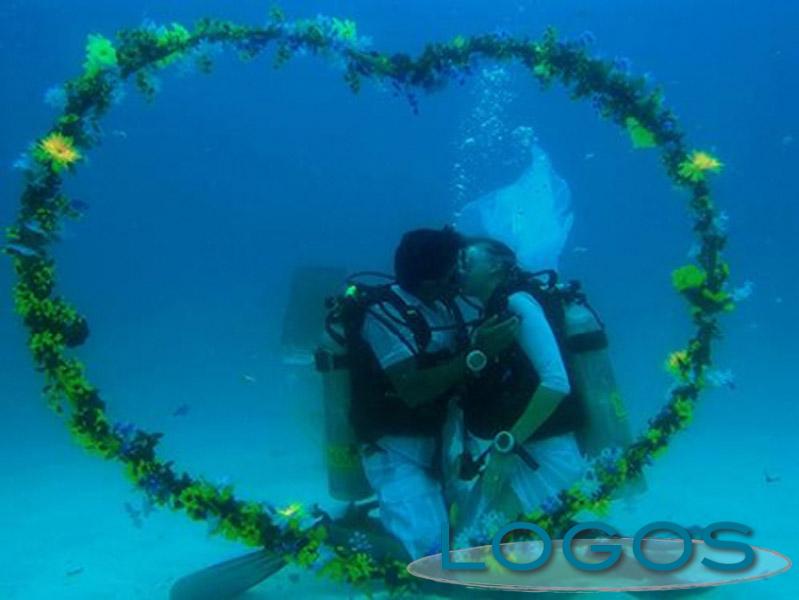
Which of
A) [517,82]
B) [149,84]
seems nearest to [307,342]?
[149,84]

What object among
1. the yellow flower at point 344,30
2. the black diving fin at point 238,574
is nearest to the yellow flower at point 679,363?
the black diving fin at point 238,574

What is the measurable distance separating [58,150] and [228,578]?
3.74 metres

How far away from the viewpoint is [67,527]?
11211 mm

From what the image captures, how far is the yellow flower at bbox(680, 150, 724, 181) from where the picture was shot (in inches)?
232

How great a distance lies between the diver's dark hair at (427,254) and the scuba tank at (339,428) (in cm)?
77

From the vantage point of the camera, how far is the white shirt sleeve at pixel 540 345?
527 centimetres

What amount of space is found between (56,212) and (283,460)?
11621 mm

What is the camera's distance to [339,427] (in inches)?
234

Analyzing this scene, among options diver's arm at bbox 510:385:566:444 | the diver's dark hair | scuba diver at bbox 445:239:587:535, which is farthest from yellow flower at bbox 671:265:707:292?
the diver's dark hair

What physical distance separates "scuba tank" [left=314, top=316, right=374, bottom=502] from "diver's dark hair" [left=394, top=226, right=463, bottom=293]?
77 cm

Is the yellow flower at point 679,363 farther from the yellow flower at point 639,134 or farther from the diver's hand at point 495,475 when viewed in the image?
the yellow flower at point 639,134

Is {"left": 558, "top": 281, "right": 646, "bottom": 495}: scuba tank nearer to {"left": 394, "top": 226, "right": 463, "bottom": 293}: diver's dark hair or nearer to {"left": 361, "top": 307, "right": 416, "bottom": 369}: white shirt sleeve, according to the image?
{"left": 394, "top": 226, "right": 463, "bottom": 293}: diver's dark hair

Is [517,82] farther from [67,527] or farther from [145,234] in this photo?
[67,527]

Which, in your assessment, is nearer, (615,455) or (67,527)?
(615,455)
